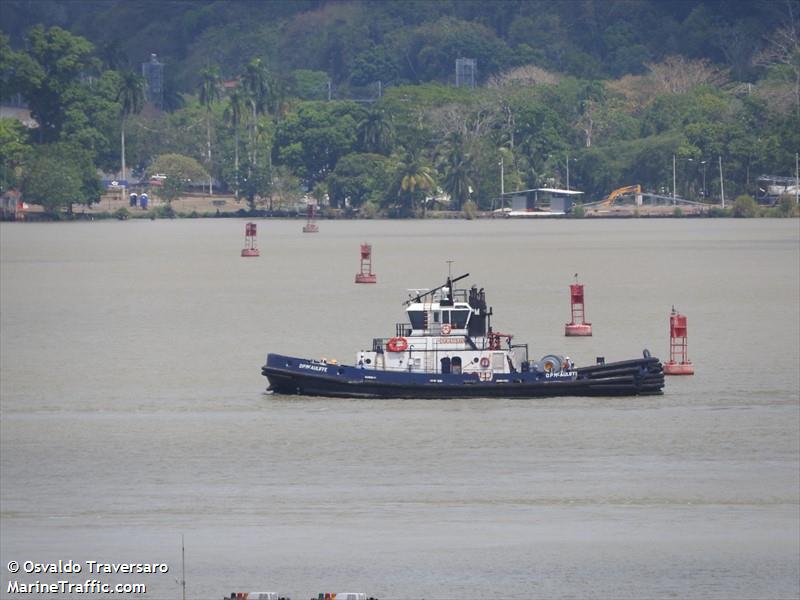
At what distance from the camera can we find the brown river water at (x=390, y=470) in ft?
137

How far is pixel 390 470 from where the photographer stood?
174ft

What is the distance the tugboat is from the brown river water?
52cm

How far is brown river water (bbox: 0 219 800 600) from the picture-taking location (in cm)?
4191

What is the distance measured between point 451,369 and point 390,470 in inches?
450

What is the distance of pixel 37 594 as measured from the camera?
40.2m

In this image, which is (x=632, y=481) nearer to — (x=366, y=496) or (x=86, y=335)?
(x=366, y=496)

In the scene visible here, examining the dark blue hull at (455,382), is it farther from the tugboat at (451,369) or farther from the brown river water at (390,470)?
the brown river water at (390,470)

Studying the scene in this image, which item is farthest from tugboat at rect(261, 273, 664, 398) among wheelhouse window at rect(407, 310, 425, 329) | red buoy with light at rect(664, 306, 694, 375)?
red buoy with light at rect(664, 306, 694, 375)

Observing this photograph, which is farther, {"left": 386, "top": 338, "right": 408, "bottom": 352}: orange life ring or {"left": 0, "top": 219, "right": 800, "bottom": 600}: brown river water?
{"left": 386, "top": 338, "right": 408, "bottom": 352}: orange life ring

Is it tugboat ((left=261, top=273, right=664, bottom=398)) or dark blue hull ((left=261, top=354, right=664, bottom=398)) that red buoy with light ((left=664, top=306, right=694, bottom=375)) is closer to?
dark blue hull ((left=261, top=354, right=664, bottom=398))

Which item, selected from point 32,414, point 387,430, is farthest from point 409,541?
point 32,414

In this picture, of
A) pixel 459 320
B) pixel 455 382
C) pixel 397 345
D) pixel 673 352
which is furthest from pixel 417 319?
pixel 673 352

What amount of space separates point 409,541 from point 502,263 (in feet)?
361

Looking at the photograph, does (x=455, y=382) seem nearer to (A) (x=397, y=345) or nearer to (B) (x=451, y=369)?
(B) (x=451, y=369)
